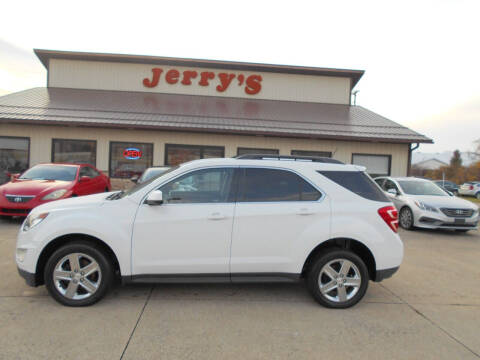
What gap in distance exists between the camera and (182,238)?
361 cm

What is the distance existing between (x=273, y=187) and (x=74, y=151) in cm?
1231

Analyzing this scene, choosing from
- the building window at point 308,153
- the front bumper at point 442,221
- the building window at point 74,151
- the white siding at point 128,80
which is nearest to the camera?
the front bumper at point 442,221

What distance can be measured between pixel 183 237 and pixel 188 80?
50.7ft

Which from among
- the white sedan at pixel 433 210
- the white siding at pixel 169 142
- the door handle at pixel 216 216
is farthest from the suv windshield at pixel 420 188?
the door handle at pixel 216 216

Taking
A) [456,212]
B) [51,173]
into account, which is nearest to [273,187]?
[456,212]

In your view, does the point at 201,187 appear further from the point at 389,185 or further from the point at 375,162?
the point at 375,162

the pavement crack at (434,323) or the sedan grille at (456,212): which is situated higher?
the sedan grille at (456,212)

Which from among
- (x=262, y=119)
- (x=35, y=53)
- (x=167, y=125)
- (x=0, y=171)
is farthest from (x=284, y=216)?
(x=35, y=53)

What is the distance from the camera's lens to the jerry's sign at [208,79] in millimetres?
17547

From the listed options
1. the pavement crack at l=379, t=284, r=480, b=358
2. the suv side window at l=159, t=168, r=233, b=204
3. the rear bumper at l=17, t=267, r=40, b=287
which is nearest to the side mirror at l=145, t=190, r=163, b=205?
the suv side window at l=159, t=168, r=233, b=204

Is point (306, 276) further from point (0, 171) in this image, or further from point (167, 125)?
point (0, 171)

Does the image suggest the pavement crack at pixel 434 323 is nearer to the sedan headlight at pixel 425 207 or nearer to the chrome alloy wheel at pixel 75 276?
the chrome alloy wheel at pixel 75 276

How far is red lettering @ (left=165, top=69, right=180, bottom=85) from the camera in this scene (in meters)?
17.5

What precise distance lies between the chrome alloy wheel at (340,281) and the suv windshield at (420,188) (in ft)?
22.4
